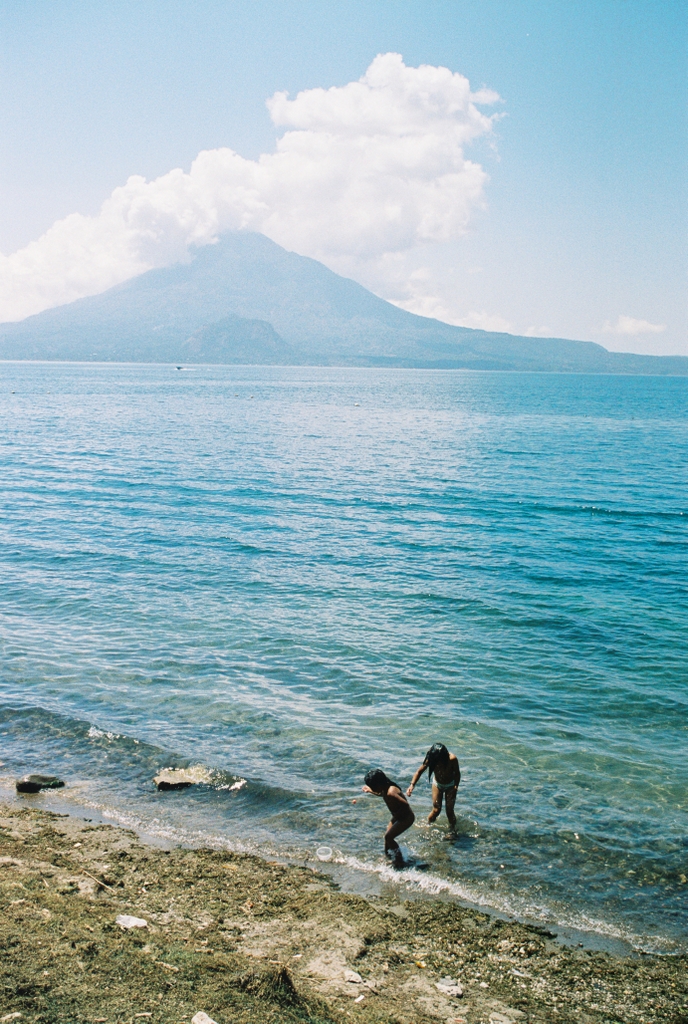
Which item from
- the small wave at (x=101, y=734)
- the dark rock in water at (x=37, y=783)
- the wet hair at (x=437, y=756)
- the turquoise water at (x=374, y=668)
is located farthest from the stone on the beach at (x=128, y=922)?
the small wave at (x=101, y=734)

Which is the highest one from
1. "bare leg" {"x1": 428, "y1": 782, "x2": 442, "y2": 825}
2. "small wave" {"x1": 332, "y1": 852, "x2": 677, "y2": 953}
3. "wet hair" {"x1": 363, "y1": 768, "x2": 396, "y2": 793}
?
"wet hair" {"x1": 363, "y1": 768, "x2": 396, "y2": 793}

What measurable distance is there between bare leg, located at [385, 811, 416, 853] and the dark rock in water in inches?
285

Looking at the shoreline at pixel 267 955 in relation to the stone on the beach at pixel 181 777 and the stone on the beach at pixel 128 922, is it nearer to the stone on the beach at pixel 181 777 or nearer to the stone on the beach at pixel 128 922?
the stone on the beach at pixel 128 922

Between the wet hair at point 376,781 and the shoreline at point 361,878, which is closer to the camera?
the shoreline at point 361,878

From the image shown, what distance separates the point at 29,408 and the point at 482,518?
97.3 m

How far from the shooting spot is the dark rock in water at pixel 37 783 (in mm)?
14445

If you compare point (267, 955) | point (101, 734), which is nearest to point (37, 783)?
point (101, 734)

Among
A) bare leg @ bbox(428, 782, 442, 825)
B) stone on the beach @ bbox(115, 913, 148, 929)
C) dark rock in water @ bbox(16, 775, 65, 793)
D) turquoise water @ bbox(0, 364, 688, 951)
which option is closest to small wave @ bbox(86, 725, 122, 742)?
turquoise water @ bbox(0, 364, 688, 951)

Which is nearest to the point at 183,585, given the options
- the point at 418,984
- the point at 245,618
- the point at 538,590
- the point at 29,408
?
the point at 245,618

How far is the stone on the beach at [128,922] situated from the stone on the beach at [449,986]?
4.16 meters

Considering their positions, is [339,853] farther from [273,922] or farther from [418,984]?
[418,984]

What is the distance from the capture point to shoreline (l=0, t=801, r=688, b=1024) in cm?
818

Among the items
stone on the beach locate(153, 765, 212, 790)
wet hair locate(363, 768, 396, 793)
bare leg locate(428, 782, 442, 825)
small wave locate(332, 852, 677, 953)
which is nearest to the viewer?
small wave locate(332, 852, 677, 953)

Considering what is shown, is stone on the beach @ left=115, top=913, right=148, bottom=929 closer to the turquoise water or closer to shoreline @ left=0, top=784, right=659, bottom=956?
shoreline @ left=0, top=784, right=659, bottom=956
